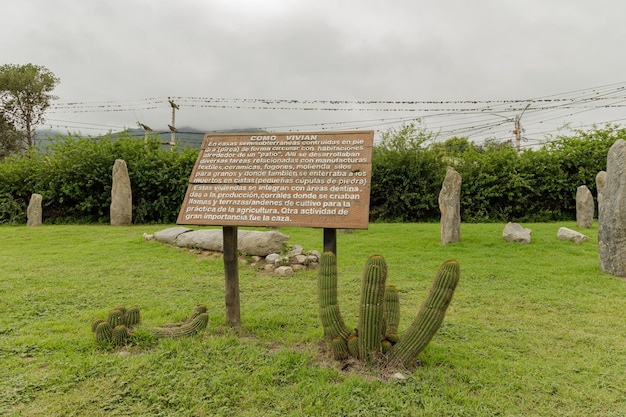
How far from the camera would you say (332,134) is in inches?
180

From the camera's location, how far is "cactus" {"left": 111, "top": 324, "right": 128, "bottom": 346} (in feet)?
13.2

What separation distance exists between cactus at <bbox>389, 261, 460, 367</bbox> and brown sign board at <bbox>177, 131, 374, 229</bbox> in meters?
0.90

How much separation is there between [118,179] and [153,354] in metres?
14.1

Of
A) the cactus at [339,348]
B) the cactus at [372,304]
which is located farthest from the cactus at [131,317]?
the cactus at [372,304]

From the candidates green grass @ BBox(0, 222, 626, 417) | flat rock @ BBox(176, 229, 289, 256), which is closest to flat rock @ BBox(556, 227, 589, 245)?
green grass @ BBox(0, 222, 626, 417)

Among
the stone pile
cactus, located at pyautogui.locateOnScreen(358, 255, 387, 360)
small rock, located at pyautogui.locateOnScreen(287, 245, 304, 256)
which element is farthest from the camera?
small rock, located at pyautogui.locateOnScreen(287, 245, 304, 256)

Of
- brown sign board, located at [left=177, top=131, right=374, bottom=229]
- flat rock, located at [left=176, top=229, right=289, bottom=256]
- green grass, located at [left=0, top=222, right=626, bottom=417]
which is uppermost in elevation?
brown sign board, located at [left=177, top=131, right=374, bottom=229]

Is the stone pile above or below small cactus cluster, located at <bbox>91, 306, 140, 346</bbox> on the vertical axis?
above

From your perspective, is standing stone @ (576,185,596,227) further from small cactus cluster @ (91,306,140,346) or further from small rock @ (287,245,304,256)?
small cactus cluster @ (91,306,140,346)

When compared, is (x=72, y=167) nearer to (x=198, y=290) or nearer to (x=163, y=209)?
(x=163, y=209)

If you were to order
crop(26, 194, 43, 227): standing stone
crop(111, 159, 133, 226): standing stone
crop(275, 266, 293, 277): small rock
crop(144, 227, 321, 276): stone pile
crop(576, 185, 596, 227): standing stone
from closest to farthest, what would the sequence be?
crop(275, 266, 293, 277): small rock, crop(144, 227, 321, 276): stone pile, crop(576, 185, 596, 227): standing stone, crop(26, 194, 43, 227): standing stone, crop(111, 159, 133, 226): standing stone

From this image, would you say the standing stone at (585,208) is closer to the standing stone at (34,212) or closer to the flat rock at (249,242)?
the flat rock at (249,242)

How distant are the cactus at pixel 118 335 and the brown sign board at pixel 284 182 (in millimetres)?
1314

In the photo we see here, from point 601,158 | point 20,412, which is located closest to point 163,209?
point 20,412
